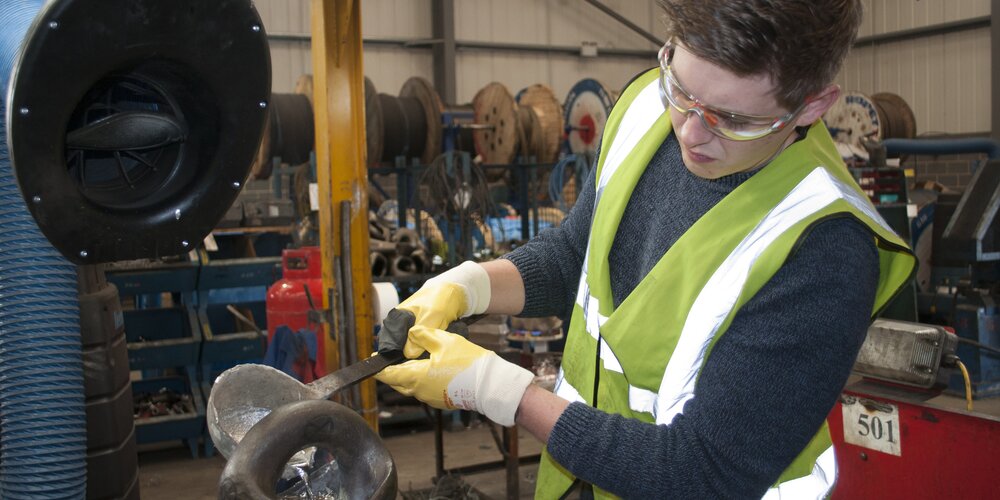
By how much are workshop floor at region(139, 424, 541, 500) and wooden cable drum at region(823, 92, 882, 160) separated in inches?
202

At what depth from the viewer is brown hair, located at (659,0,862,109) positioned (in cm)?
111

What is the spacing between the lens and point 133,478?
212 cm

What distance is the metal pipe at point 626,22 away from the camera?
461 inches

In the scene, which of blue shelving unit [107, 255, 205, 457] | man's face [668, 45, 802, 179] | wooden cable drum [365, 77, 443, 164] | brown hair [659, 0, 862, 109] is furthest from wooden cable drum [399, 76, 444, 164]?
brown hair [659, 0, 862, 109]

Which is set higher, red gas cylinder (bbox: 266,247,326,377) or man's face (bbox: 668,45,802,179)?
man's face (bbox: 668,45,802,179)

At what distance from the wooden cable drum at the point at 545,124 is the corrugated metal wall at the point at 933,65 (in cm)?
545

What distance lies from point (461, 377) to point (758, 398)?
0.46 meters

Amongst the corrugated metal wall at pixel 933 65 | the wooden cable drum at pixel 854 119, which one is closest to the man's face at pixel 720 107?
the wooden cable drum at pixel 854 119

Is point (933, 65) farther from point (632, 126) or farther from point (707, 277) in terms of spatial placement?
point (707, 277)

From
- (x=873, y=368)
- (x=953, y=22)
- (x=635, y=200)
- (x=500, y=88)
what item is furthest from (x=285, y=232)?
(x=953, y=22)

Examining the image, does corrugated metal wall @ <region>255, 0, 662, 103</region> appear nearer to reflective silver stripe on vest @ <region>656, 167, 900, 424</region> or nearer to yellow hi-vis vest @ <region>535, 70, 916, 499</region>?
yellow hi-vis vest @ <region>535, 70, 916, 499</region>

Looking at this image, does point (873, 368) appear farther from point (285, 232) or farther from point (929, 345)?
point (285, 232)

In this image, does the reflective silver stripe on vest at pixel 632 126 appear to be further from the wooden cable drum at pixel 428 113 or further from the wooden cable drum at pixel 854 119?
the wooden cable drum at pixel 854 119

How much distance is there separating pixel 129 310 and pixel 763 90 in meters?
4.68
